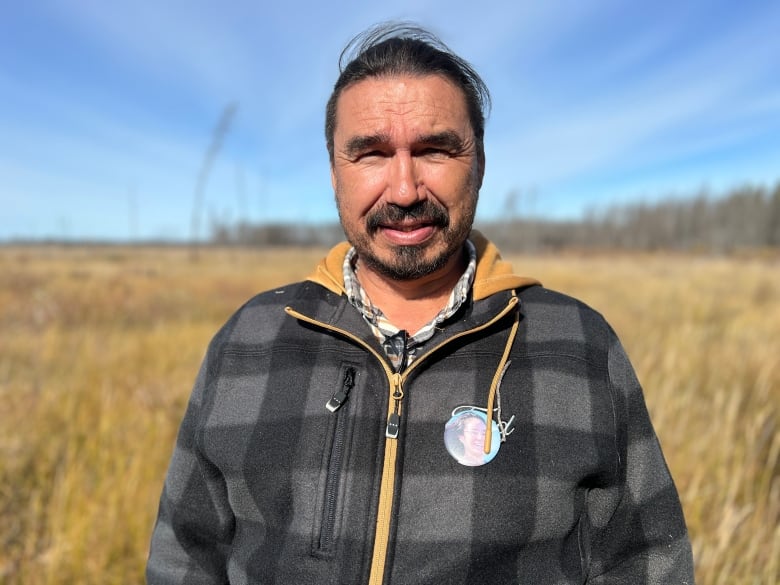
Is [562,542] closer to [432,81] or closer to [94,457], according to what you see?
[432,81]

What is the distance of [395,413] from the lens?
1.22 m

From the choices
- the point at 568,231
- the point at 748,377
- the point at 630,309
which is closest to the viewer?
the point at 748,377

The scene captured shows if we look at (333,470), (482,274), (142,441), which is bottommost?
(142,441)

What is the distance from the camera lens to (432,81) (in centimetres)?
133

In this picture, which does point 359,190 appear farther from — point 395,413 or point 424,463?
point 424,463

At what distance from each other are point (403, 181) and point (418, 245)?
181 millimetres

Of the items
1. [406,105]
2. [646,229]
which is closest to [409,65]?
[406,105]

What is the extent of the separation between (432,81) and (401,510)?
1148 millimetres

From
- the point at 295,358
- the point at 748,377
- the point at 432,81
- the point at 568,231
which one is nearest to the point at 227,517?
the point at 295,358

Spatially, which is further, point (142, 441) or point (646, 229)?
point (646, 229)

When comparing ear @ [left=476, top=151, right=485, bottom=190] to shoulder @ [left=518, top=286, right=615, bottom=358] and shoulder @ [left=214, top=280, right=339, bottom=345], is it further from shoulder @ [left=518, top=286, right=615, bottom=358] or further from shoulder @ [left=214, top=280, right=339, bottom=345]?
shoulder @ [left=214, top=280, right=339, bottom=345]

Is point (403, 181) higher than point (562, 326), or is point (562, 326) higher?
point (403, 181)

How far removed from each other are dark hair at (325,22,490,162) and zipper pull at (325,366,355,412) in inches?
28.4

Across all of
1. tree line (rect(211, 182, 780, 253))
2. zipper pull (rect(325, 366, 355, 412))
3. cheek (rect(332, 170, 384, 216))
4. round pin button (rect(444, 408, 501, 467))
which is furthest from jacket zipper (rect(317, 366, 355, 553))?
tree line (rect(211, 182, 780, 253))
